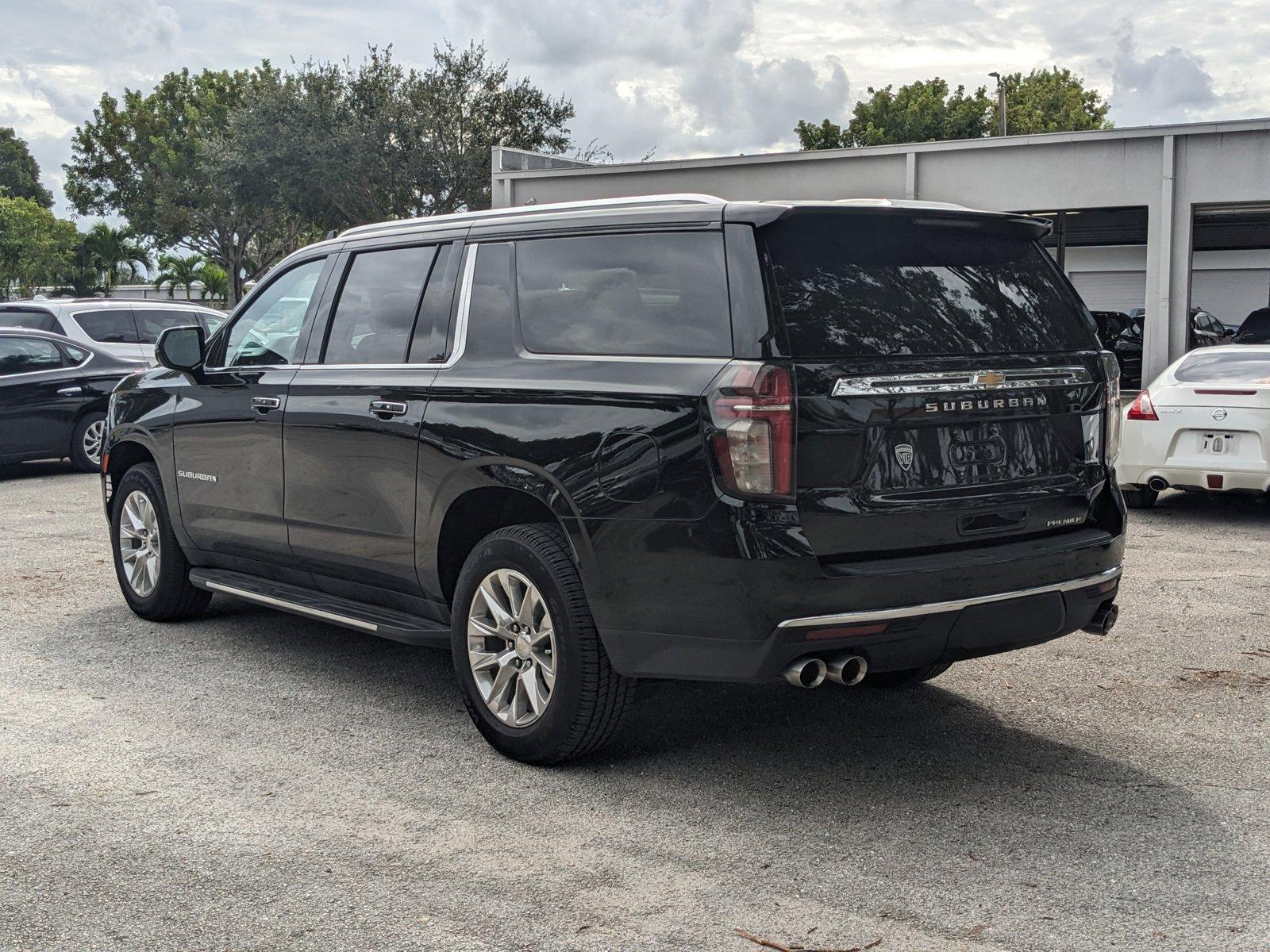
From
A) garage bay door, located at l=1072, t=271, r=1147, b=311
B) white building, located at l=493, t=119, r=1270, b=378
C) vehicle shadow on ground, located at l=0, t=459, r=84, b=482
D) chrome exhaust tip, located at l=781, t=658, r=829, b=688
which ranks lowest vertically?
vehicle shadow on ground, located at l=0, t=459, r=84, b=482

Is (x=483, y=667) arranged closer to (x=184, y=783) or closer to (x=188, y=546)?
(x=184, y=783)

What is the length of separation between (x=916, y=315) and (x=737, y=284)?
2.04ft

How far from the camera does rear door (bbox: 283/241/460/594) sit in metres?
5.29

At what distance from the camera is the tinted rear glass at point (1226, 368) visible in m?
10.6

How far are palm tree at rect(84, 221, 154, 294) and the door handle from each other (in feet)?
206

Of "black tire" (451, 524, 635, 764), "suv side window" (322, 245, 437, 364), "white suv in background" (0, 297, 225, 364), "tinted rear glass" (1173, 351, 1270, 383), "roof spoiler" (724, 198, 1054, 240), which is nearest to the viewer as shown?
"roof spoiler" (724, 198, 1054, 240)

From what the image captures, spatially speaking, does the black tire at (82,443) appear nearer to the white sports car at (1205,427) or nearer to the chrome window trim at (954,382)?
the white sports car at (1205,427)

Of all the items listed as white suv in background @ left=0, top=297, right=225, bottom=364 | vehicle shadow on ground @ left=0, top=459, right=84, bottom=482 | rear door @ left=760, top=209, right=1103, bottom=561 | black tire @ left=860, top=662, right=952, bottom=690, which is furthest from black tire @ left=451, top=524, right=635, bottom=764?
white suv in background @ left=0, top=297, right=225, bottom=364

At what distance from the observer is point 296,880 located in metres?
3.85

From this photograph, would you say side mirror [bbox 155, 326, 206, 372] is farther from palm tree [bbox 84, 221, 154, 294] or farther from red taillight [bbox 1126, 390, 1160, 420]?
palm tree [bbox 84, 221, 154, 294]

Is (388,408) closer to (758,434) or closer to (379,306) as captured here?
(379,306)

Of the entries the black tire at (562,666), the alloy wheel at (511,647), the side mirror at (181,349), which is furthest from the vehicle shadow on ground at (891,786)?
the side mirror at (181,349)

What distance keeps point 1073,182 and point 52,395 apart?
50.4 ft

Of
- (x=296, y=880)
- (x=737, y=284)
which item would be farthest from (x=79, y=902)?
(x=737, y=284)
